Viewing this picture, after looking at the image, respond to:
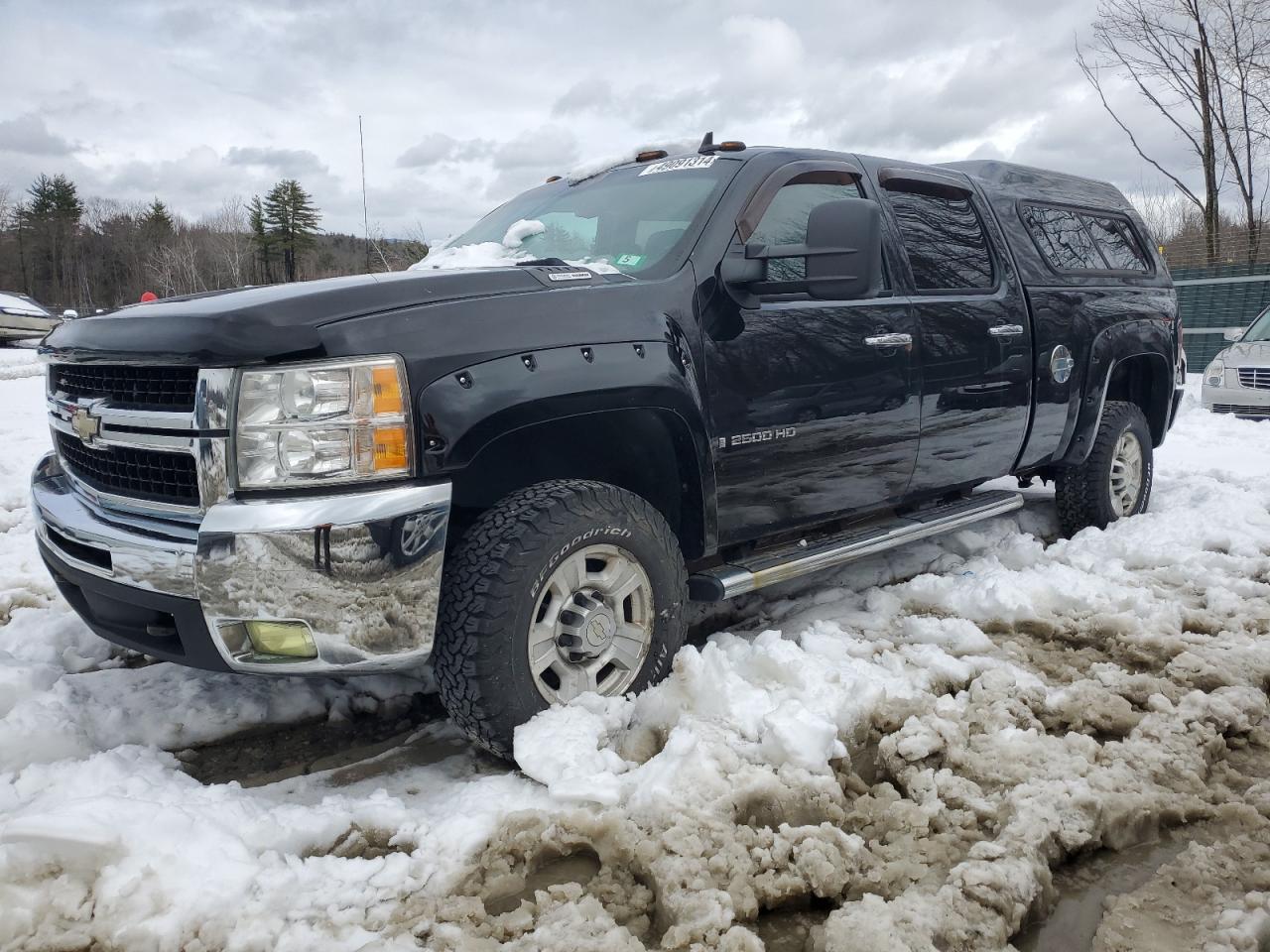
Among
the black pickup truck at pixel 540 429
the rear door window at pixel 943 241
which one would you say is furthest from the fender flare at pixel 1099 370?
the rear door window at pixel 943 241

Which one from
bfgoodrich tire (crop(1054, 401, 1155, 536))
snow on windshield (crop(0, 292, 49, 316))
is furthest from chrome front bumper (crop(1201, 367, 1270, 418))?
snow on windshield (crop(0, 292, 49, 316))

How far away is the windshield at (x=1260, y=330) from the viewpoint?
420 inches

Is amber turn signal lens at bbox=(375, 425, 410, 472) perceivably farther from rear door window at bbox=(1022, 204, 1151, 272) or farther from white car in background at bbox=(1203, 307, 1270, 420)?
white car in background at bbox=(1203, 307, 1270, 420)

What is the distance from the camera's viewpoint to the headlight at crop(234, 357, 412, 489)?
7.34ft

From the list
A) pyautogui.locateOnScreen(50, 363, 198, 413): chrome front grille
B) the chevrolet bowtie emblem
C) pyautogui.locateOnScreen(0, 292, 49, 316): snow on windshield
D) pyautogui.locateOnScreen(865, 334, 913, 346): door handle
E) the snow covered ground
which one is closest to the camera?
the snow covered ground

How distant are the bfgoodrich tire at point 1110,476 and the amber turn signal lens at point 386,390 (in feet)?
13.1

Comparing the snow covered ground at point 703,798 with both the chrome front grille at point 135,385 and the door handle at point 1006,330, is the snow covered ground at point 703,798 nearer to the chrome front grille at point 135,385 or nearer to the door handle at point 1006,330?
the chrome front grille at point 135,385

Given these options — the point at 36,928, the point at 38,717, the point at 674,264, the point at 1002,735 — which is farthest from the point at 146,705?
the point at 1002,735

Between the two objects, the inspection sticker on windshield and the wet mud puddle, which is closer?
the wet mud puddle

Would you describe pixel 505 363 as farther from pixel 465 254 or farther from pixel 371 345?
pixel 465 254

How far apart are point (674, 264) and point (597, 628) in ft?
3.93

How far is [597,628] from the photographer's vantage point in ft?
8.83

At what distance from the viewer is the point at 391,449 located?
2293 mm

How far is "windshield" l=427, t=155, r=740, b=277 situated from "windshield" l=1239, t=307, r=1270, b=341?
995 centimetres
